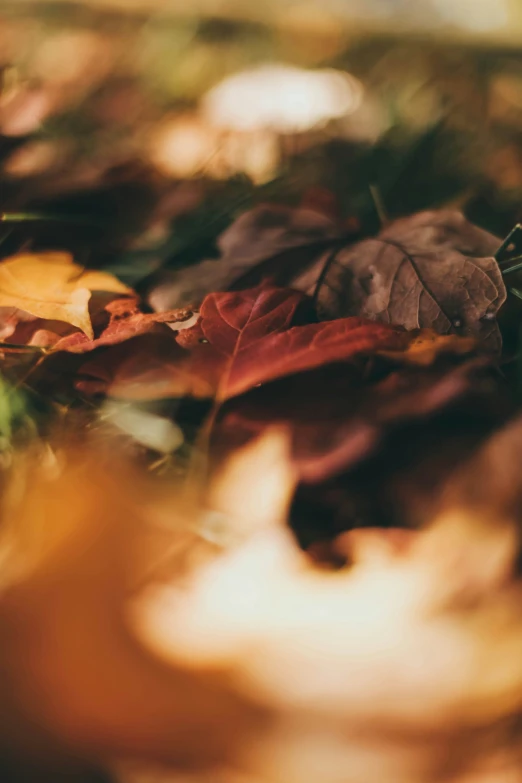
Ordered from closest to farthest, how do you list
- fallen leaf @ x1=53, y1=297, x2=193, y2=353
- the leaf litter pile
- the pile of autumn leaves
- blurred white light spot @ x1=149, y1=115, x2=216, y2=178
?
the leaf litter pile < the pile of autumn leaves < fallen leaf @ x1=53, y1=297, x2=193, y2=353 < blurred white light spot @ x1=149, y1=115, x2=216, y2=178

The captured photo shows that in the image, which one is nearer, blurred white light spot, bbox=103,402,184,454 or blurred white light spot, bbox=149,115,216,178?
blurred white light spot, bbox=103,402,184,454

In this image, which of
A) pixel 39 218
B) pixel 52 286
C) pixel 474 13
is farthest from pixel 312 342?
pixel 474 13

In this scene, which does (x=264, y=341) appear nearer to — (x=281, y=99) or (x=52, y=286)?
(x=52, y=286)

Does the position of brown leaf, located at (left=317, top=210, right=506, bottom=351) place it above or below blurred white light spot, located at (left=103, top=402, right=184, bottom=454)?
above

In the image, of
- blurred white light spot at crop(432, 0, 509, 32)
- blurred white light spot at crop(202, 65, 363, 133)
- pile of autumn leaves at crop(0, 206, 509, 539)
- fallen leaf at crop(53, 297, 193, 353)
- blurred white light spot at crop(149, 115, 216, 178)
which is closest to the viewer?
pile of autumn leaves at crop(0, 206, 509, 539)

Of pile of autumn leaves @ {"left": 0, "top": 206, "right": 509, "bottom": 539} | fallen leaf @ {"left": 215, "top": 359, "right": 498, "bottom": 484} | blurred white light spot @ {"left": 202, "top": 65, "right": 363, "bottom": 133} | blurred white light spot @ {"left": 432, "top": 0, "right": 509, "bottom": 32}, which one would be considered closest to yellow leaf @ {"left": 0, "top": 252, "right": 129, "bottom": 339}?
pile of autumn leaves @ {"left": 0, "top": 206, "right": 509, "bottom": 539}

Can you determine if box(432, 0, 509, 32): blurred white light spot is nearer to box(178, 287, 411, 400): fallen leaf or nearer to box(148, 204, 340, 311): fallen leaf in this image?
box(148, 204, 340, 311): fallen leaf

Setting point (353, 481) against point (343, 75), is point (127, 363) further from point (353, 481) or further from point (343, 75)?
point (343, 75)
